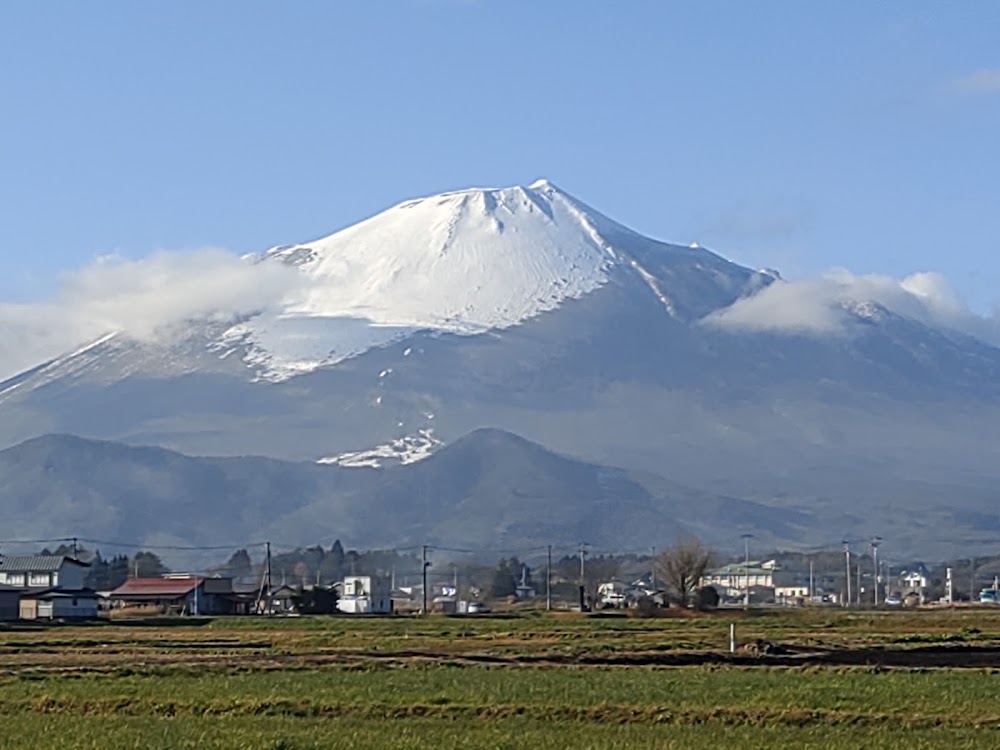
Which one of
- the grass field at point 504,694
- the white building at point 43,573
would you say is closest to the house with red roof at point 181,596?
the white building at point 43,573

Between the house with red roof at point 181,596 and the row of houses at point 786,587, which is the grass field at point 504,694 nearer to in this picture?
the house with red roof at point 181,596

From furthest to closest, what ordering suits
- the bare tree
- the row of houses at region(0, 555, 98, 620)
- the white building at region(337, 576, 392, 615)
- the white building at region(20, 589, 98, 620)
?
the white building at region(337, 576, 392, 615), the bare tree, the white building at region(20, 589, 98, 620), the row of houses at region(0, 555, 98, 620)

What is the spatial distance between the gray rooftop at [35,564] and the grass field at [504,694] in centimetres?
6565

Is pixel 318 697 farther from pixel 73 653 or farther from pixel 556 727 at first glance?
pixel 73 653

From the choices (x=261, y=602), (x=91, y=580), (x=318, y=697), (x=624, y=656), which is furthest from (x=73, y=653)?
(x=91, y=580)

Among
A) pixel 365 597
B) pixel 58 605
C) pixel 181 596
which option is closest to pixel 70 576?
pixel 181 596

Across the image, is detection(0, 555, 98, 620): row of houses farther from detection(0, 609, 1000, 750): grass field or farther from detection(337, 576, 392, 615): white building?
detection(0, 609, 1000, 750): grass field

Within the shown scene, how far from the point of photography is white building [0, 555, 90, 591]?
11738 centimetres

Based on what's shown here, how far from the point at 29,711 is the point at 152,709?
1841mm

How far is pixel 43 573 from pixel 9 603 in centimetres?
2360

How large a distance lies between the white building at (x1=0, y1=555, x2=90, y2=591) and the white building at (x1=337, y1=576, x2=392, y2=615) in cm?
1674

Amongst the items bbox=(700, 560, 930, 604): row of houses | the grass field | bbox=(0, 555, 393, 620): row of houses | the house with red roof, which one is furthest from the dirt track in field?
bbox=(700, 560, 930, 604): row of houses

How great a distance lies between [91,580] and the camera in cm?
14962

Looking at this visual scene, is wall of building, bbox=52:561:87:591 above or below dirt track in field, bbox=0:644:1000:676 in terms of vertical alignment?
above
